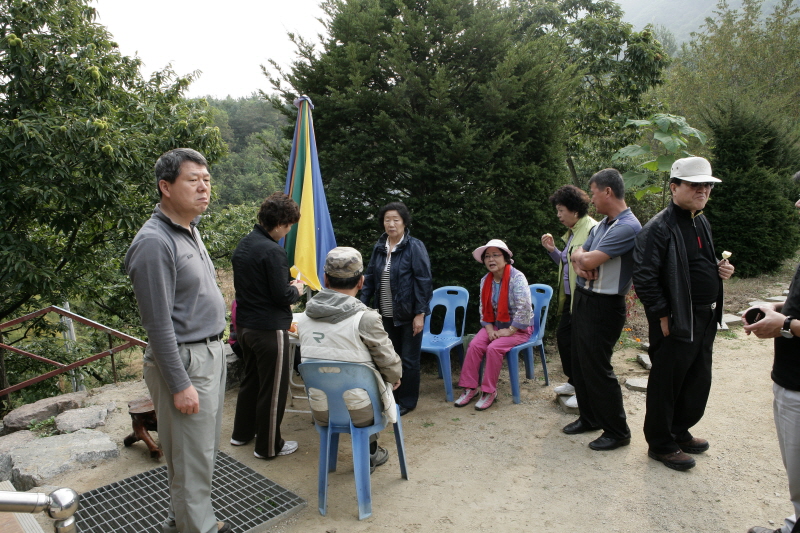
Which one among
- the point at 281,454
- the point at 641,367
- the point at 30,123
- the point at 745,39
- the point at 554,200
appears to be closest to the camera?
the point at 281,454

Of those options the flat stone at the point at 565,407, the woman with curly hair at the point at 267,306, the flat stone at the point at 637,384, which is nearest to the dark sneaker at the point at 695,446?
the flat stone at the point at 565,407

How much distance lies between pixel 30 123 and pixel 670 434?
6.15 meters

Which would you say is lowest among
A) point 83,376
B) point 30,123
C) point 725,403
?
point 83,376

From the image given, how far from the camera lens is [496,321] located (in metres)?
4.59

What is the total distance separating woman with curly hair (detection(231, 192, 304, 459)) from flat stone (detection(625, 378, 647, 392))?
126 inches

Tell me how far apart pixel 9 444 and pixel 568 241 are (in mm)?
4650

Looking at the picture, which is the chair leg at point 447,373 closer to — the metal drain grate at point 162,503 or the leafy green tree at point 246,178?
the metal drain grate at point 162,503

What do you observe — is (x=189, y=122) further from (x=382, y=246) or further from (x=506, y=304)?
(x=506, y=304)

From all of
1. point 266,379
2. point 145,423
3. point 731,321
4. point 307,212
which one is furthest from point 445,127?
point 731,321

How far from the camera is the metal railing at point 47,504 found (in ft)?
4.28

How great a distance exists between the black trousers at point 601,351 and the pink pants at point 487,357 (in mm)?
804

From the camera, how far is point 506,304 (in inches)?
176

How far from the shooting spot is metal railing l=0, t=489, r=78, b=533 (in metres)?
1.30

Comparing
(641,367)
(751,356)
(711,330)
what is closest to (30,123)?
(711,330)
